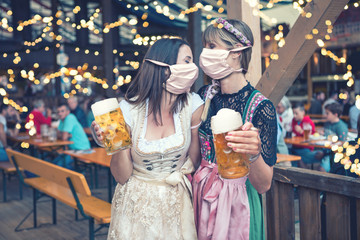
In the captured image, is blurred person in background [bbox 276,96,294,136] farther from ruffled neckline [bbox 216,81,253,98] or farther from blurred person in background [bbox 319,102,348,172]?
ruffled neckline [bbox 216,81,253,98]

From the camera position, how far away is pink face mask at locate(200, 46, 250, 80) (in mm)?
1712

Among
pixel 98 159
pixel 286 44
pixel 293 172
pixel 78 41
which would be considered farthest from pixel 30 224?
pixel 78 41

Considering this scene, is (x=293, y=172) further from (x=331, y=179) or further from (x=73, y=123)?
(x=73, y=123)

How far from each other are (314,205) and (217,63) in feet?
3.70

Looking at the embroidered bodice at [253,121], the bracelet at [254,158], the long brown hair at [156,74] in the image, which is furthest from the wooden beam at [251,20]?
the bracelet at [254,158]

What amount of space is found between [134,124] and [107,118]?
26 cm

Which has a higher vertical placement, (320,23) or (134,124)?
(320,23)

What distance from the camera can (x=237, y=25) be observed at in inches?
68.1

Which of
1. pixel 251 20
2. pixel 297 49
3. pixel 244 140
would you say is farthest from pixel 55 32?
Result: pixel 244 140

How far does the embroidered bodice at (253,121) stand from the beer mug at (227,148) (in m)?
0.20

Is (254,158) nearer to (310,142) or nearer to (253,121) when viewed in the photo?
(253,121)

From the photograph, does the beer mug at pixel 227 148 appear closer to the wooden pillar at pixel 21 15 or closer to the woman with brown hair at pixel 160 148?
the woman with brown hair at pixel 160 148

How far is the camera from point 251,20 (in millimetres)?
2510

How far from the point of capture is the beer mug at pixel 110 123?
1.52 m
